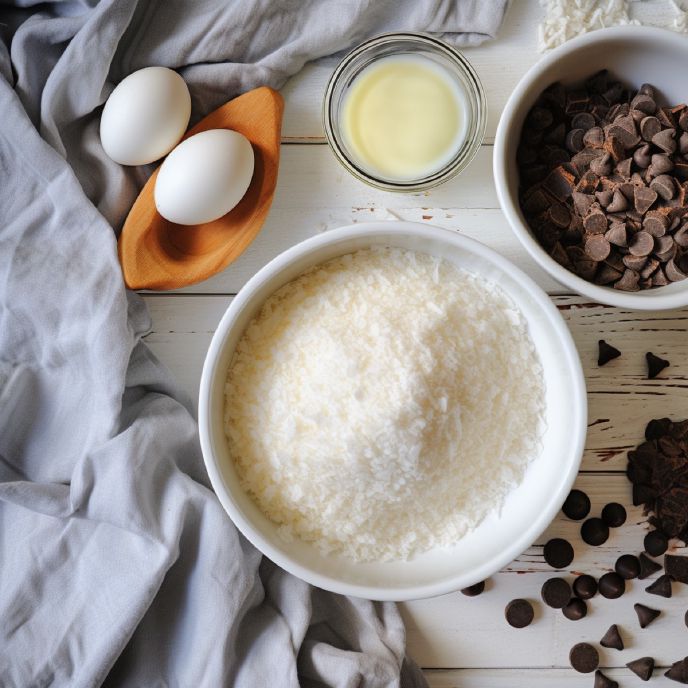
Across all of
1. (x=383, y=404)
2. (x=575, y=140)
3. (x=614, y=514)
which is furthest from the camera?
(x=614, y=514)

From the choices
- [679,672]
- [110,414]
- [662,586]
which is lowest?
[679,672]

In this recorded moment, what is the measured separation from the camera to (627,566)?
128 cm

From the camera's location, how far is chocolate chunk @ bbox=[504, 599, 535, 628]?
1.29m

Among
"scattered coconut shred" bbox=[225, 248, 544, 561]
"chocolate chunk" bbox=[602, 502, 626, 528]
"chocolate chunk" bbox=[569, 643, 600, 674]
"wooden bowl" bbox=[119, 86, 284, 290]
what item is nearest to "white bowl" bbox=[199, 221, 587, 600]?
"scattered coconut shred" bbox=[225, 248, 544, 561]

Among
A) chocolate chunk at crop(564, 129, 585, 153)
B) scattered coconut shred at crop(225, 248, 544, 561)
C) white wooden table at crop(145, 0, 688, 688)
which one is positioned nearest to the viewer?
scattered coconut shred at crop(225, 248, 544, 561)

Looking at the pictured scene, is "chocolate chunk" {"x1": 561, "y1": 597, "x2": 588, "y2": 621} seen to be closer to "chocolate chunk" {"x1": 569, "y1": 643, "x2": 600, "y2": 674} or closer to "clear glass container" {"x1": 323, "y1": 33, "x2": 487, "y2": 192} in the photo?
"chocolate chunk" {"x1": 569, "y1": 643, "x2": 600, "y2": 674}

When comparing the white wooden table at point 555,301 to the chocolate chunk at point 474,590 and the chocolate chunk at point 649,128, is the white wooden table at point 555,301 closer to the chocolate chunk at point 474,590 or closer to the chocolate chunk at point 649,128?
the chocolate chunk at point 474,590

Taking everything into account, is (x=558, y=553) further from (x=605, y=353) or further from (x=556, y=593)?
(x=605, y=353)

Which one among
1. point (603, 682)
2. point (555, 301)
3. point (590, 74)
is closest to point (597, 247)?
point (555, 301)

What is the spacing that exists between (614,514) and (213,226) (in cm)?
81

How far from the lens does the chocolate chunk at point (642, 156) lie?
1.13 m

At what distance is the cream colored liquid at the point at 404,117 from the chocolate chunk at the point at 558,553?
0.65 meters

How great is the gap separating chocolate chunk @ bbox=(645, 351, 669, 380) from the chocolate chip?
15.0 inches

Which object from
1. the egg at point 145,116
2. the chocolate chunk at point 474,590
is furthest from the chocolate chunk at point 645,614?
the egg at point 145,116
